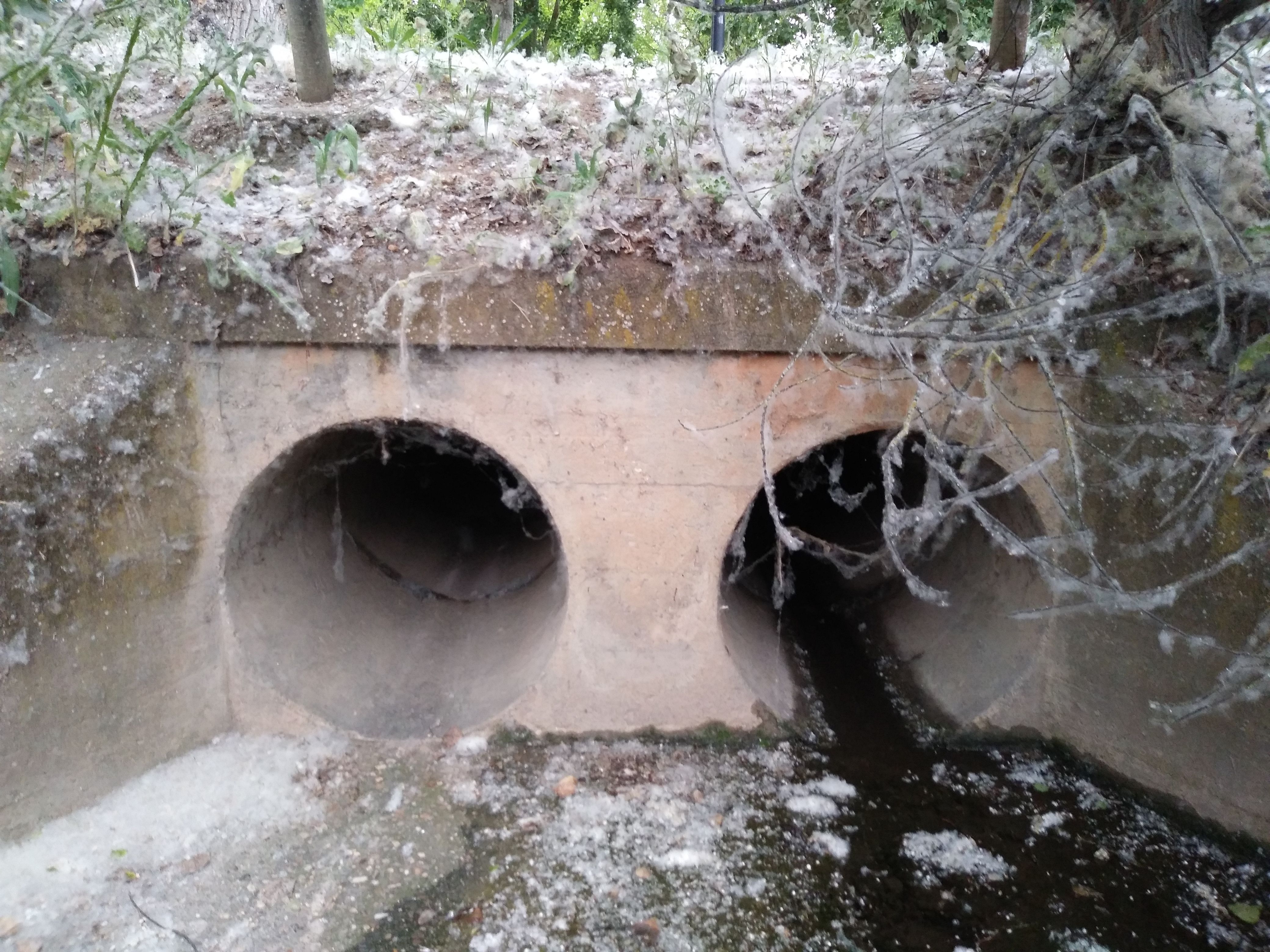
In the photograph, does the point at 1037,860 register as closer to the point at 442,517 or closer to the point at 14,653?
the point at 14,653

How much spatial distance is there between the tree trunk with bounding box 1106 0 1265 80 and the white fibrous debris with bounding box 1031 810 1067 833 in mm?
2838

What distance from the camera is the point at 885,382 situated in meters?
3.39

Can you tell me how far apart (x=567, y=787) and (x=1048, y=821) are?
1.82 meters

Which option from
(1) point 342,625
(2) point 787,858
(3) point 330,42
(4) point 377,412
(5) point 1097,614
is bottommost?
(2) point 787,858

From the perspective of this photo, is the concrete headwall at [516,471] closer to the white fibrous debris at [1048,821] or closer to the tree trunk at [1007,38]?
the white fibrous debris at [1048,821]

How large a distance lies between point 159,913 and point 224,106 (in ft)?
12.7

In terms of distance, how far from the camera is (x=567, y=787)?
352 cm

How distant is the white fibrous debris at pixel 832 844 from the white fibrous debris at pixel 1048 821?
714mm

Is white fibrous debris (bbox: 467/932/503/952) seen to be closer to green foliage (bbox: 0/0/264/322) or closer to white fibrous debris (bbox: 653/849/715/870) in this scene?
white fibrous debris (bbox: 653/849/715/870)

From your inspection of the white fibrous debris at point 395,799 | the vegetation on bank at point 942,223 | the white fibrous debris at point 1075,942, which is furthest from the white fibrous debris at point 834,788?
the white fibrous debris at point 395,799

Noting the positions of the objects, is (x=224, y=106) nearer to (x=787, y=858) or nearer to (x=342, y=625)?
(x=342, y=625)

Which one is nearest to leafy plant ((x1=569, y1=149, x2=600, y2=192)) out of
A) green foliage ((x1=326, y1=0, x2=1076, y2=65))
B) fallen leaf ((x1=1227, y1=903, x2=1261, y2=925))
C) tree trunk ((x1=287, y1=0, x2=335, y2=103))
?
green foliage ((x1=326, y1=0, x2=1076, y2=65))

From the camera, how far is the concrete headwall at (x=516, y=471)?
10.1 ft

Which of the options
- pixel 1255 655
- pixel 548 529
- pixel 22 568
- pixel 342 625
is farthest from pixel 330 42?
pixel 1255 655
